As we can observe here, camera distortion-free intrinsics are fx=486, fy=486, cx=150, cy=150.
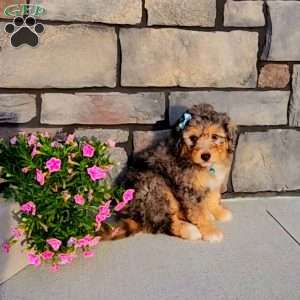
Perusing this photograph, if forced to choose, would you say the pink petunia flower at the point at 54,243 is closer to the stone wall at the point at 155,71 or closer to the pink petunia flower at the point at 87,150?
the pink petunia flower at the point at 87,150

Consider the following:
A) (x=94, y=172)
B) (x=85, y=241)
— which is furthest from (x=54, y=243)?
(x=94, y=172)

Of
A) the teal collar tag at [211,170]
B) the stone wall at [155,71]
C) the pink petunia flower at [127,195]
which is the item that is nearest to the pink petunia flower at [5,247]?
the pink petunia flower at [127,195]

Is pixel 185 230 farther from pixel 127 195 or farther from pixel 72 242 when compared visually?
pixel 72 242

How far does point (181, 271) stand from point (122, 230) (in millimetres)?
534

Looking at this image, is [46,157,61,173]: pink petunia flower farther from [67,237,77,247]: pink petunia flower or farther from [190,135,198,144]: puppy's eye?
[190,135,198,144]: puppy's eye

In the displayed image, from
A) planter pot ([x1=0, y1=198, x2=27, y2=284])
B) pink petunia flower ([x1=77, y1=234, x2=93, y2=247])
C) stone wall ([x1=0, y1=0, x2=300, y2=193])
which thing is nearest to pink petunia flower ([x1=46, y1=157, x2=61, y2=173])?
planter pot ([x1=0, y1=198, x2=27, y2=284])

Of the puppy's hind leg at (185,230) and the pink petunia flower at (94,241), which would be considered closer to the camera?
the pink petunia flower at (94,241)

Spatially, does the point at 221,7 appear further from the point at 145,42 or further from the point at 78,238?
the point at 78,238

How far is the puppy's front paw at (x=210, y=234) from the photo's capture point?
3139 millimetres

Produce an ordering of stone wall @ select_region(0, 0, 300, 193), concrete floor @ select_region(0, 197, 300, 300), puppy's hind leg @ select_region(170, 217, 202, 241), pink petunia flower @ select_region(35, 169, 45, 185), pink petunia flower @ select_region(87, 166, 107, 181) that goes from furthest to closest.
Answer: stone wall @ select_region(0, 0, 300, 193) < puppy's hind leg @ select_region(170, 217, 202, 241) < pink petunia flower @ select_region(87, 166, 107, 181) < pink petunia flower @ select_region(35, 169, 45, 185) < concrete floor @ select_region(0, 197, 300, 300)

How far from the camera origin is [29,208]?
2.62 metres

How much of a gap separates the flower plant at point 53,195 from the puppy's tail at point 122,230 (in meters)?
0.21

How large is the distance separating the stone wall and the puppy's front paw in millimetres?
709

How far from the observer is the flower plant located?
2.65 m
